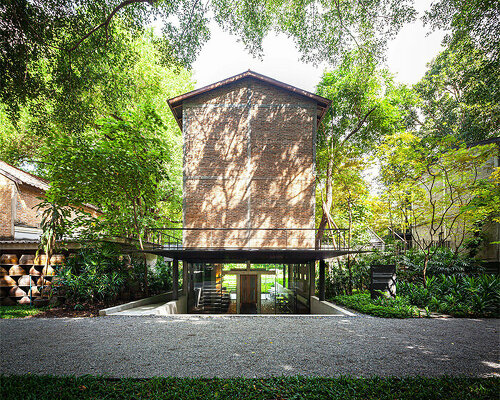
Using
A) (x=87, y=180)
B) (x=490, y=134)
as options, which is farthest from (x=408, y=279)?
(x=87, y=180)

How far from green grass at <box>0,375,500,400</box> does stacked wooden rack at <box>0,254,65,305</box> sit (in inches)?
318

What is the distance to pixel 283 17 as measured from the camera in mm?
8367

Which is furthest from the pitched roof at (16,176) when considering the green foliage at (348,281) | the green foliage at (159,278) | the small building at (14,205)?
the green foliage at (348,281)

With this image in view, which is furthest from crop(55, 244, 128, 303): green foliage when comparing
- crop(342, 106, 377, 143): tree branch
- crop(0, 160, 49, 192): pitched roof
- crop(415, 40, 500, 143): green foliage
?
crop(415, 40, 500, 143): green foliage

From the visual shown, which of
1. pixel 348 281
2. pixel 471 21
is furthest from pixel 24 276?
pixel 471 21

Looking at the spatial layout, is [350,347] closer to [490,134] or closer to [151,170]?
[151,170]

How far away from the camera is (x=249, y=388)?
12.0 feet

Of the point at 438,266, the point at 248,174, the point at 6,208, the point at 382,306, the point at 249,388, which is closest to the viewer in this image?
the point at 249,388

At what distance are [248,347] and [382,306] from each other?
6.37 metres

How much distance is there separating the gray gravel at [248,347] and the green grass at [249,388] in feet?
1.19

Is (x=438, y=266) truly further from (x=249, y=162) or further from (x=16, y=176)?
(x=16, y=176)

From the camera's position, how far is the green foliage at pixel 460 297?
877cm

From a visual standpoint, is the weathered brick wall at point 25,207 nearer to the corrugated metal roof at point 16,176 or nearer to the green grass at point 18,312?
the corrugated metal roof at point 16,176

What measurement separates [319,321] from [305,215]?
527 centimetres
